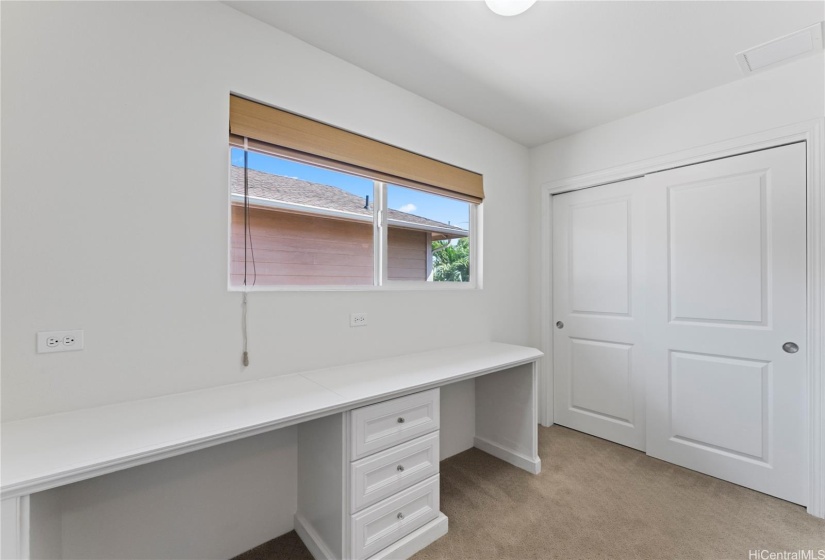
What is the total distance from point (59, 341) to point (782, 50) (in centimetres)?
359

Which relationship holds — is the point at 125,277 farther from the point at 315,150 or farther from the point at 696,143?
the point at 696,143

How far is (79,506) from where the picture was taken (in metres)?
1.28

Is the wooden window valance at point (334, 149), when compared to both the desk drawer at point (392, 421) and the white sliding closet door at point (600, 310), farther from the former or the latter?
the desk drawer at point (392, 421)

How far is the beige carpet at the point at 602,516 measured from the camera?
5.35ft

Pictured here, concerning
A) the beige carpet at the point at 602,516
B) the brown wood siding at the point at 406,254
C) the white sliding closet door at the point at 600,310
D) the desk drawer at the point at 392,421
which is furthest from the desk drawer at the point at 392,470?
the white sliding closet door at the point at 600,310

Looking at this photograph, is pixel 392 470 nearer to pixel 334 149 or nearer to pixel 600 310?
pixel 334 149

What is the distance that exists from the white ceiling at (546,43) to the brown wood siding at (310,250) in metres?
0.94

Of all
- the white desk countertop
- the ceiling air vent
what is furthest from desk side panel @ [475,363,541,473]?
the ceiling air vent

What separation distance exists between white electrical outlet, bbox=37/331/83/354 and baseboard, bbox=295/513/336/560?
125cm

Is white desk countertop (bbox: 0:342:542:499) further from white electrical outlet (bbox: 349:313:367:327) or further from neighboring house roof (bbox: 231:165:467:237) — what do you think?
neighboring house roof (bbox: 231:165:467:237)

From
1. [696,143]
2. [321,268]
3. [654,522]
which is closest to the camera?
[654,522]

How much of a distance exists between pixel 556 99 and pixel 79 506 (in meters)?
3.24

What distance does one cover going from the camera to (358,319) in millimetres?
2020

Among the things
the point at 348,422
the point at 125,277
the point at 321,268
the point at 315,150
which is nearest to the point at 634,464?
the point at 348,422
